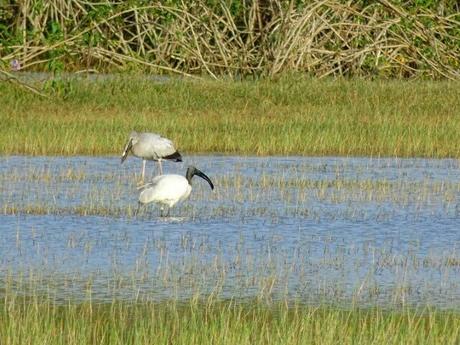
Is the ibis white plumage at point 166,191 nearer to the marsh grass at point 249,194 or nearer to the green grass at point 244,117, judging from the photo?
the marsh grass at point 249,194

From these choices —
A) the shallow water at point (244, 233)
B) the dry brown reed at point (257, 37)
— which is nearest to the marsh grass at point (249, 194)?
the shallow water at point (244, 233)

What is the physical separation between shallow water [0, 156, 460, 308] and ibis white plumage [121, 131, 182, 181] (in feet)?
0.96

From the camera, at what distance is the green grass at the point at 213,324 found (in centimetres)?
646

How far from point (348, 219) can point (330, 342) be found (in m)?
4.63

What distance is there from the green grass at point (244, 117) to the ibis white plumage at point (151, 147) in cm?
165

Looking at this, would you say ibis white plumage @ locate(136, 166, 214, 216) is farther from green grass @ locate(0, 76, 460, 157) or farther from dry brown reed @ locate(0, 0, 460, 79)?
dry brown reed @ locate(0, 0, 460, 79)

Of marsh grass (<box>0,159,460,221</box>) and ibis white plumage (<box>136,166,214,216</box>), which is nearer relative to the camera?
ibis white plumage (<box>136,166,214,216</box>)

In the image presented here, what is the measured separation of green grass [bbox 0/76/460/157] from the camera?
16109mm

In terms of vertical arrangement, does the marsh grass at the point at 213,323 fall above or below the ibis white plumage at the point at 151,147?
below

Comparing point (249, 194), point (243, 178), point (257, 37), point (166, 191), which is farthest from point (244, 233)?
point (257, 37)

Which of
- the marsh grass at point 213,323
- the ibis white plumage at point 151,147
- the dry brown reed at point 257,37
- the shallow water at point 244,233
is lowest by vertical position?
the marsh grass at point 213,323

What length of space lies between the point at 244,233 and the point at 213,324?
347 cm

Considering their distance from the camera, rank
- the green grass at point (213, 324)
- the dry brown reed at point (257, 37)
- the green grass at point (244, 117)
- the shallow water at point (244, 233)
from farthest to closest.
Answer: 1. the dry brown reed at point (257, 37)
2. the green grass at point (244, 117)
3. the shallow water at point (244, 233)
4. the green grass at point (213, 324)

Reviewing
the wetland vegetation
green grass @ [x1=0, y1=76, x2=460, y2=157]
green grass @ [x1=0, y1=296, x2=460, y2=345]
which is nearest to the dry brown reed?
the wetland vegetation
